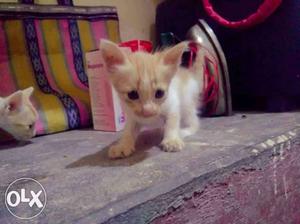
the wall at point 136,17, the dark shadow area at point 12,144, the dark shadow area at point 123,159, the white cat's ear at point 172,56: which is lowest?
the dark shadow area at point 123,159

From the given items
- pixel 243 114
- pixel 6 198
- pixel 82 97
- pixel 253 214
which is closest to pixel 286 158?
pixel 253 214

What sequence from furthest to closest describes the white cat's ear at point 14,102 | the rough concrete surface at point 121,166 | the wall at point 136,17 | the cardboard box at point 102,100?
the wall at point 136,17 → the cardboard box at point 102,100 → the white cat's ear at point 14,102 → the rough concrete surface at point 121,166

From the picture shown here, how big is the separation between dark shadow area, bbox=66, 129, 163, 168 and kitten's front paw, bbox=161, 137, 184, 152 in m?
0.04

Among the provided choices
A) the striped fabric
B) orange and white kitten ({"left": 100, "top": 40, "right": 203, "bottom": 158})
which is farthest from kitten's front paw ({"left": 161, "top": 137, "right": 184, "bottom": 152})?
the striped fabric

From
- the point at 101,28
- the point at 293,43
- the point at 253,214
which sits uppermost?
the point at 101,28

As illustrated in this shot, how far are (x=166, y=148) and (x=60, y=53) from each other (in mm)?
609

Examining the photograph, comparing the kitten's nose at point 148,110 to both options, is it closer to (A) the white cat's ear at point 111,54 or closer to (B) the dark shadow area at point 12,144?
(A) the white cat's ear at point 111,54

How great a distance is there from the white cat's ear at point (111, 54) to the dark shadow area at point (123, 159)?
0.16m

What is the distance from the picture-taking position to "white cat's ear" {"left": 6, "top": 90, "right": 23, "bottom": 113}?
30.8 inches

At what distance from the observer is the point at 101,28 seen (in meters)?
1.23

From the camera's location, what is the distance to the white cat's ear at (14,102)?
78cm

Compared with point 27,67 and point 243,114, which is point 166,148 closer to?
point 243,114

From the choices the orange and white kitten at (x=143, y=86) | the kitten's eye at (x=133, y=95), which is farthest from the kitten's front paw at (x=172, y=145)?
the kitten's eye at (x=133, y=95)

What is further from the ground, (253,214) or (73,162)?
(73,162)
